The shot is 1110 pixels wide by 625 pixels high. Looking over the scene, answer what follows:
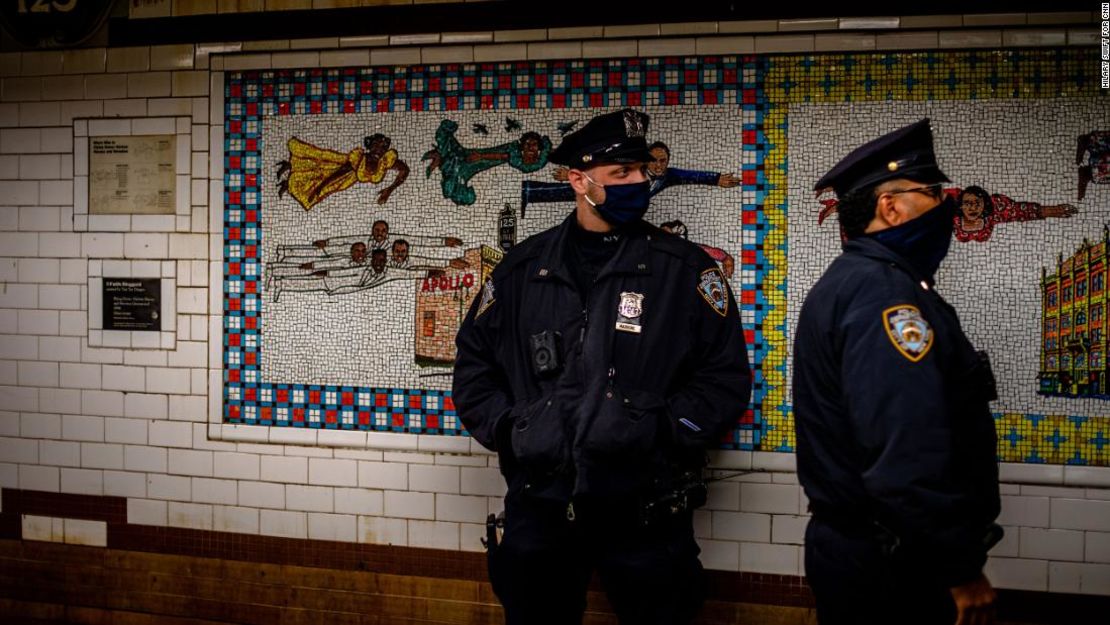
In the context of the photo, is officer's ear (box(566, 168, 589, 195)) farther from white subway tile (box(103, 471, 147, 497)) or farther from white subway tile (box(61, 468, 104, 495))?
white subway tile (box(61, 468, 104, 495))

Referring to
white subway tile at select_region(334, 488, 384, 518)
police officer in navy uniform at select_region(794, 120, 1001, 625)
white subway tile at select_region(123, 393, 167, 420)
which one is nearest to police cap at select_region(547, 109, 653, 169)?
police officer in navy uniform at select_region(794, 120, 1001, 625)

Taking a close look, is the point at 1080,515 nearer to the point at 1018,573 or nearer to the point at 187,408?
the point at 1018,573

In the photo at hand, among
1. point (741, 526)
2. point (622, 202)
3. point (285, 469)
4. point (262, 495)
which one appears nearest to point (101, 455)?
point (262, 495)

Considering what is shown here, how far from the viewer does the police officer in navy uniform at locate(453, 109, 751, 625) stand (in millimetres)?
2701

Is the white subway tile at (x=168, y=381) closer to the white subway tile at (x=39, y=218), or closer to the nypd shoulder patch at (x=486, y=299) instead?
the white subway tile at (x=39, y=218)

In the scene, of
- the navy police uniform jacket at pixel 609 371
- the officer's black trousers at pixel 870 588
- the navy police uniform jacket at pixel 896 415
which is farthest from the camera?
the navy police uniform jacket at pixel 609 371

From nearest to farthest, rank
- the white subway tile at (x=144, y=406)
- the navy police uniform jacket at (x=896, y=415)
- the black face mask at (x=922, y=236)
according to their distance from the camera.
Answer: the navy police uniform jacket at (x=896, y=415), the black face mask at (x=922, y=236), the white subway tile at (x=144, y=406)

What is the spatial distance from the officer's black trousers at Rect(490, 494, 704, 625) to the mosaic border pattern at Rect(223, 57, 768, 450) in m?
0.80

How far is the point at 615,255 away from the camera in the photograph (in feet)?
9.38

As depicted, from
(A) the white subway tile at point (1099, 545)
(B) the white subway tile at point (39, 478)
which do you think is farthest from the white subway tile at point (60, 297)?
(A) the white subway tile at point (1099, 545)

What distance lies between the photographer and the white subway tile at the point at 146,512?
3996 millimetres

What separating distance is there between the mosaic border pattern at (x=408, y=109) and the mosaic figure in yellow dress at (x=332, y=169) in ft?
0.52

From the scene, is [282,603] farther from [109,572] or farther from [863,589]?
[863,589]

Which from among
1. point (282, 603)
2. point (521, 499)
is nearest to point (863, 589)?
point (521, 499)
